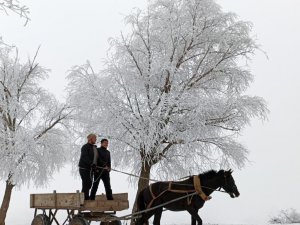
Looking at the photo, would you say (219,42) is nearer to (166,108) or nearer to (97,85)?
(166,108)

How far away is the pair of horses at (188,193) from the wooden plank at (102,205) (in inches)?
24.3

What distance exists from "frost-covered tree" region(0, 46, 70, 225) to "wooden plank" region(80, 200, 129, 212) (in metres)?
9.13

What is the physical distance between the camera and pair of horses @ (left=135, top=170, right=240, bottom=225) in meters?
10.0

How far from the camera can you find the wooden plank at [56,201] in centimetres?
986

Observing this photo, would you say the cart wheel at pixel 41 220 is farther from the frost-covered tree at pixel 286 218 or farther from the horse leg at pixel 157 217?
the frost-covered tree at pixel 286 218

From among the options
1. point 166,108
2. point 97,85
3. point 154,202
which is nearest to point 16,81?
point 97,85

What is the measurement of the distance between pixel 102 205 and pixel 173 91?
6.64 meters

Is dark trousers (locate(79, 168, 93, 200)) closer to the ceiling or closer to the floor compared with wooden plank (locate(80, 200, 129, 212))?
closer to the ceiling

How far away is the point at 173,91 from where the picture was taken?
15.6 metres

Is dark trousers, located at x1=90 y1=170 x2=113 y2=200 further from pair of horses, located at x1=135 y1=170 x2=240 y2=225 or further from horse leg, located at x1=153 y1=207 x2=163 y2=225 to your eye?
horse leg, located at x1=153 y1=207 x2=163 y2=225

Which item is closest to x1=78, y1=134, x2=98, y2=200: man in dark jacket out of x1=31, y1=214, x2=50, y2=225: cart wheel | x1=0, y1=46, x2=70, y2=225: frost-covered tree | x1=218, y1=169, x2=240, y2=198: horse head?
x1=31, y1=214, x2=50, y2=225: cart wheel

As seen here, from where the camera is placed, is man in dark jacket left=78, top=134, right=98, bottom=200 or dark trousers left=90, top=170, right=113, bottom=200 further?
dark trousers left=90, top=170, right=113, bottom=200

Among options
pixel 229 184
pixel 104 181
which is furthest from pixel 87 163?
pixel 229 184

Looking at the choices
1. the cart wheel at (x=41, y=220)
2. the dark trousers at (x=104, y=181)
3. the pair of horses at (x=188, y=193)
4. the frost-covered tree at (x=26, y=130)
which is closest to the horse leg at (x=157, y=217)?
the pair of horses at (x=188, y=193)
